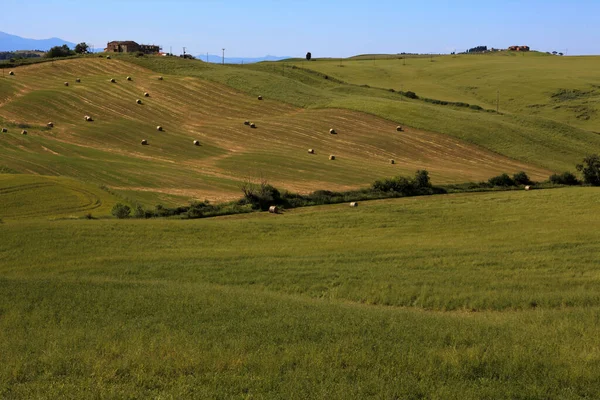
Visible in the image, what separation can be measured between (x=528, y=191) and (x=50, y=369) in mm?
46183

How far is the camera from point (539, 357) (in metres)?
14.3

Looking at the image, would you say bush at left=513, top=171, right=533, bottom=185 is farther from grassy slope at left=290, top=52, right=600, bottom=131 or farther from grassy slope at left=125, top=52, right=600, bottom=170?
grassy slope at left=290, top=52, right=600, bottom=131

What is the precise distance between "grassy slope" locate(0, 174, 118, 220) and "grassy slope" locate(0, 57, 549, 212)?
9.63 feet

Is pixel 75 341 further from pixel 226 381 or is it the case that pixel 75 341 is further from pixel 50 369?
pixel 226 381

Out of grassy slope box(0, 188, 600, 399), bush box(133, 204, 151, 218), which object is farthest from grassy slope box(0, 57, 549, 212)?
grassy slope box(0, 188, 600, 399)

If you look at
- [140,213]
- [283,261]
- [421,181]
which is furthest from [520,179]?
[283,261]

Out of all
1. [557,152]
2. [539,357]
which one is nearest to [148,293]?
[539,357]

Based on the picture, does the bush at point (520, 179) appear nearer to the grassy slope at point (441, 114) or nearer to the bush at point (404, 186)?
the bush at point (404, 186)

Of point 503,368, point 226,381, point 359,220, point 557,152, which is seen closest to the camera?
point 226,381

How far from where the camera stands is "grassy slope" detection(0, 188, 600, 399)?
13.1 meters

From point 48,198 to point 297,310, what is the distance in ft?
93.0

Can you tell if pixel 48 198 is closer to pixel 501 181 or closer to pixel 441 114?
pixel 501 181

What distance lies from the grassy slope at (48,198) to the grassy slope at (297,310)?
18.3 feet

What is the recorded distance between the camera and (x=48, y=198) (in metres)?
41.1
